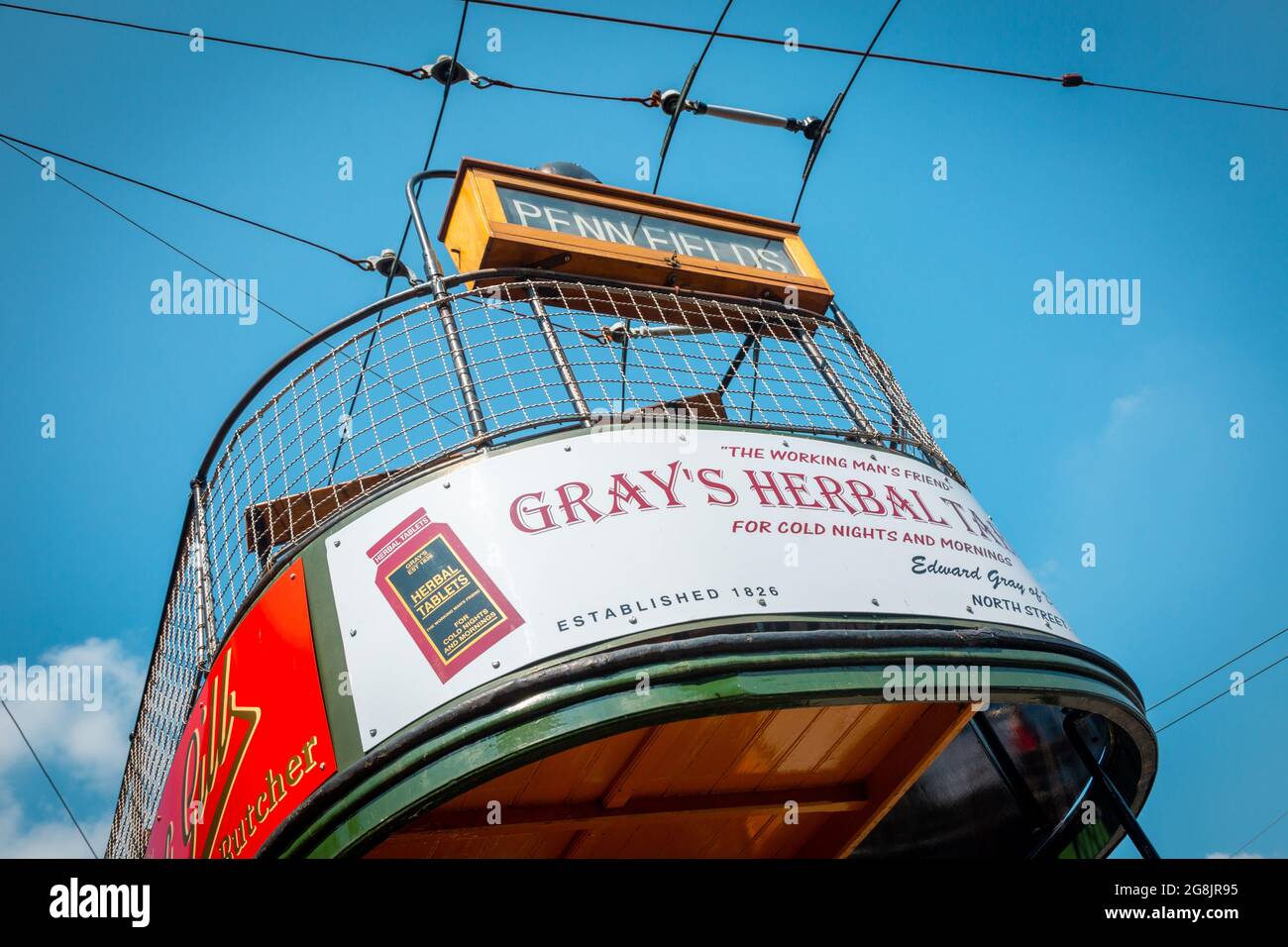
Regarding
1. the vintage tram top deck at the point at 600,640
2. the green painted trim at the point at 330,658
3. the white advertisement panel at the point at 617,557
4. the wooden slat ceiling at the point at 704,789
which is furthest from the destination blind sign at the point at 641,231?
the wooden slat ceiling at the point at 704,789

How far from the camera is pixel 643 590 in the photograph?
16.1ft

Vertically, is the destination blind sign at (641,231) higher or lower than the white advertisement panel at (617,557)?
higher

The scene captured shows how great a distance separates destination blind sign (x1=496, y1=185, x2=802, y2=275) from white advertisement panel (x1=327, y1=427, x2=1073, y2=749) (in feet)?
7.39

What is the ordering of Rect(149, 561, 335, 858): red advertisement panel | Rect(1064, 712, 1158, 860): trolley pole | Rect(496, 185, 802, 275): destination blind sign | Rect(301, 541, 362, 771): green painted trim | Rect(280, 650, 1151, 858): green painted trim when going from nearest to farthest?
Rect(280, 650, 1151, 858): green painted trim, Rect(301, 541, 362, 771): green painted trim, Rect(149, 561, 335, 858): red advertisement panel, Rect(1064, 712, 1158, 860): trolley pole, Rect(496, 185, 802, 275): destination blind sign

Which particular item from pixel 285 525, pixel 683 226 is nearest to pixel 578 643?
pixel 285 525

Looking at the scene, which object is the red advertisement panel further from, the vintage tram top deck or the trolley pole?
the trolley pole

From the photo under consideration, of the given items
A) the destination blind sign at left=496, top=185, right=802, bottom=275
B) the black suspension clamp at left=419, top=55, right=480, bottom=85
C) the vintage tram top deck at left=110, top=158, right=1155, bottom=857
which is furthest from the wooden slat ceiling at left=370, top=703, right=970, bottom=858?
the black suspension clamp at left=419, top=55, right=480, bottom=85

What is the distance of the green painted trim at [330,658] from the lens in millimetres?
4727

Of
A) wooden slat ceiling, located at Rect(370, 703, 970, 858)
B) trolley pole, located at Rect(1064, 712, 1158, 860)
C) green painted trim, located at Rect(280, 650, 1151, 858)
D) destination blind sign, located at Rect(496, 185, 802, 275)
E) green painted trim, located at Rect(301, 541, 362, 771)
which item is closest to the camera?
green painted trim, located at Rect(280, 650, 1151, 858)

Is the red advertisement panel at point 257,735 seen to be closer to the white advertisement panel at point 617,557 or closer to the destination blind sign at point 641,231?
the white advertisement panel at point 617,557

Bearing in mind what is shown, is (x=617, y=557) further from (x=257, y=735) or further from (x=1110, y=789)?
(x=1110, y=789)

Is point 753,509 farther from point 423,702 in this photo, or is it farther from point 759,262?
point 759,262

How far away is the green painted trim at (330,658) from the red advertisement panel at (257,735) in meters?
0.05

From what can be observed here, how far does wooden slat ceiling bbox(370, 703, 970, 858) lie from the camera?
16.6ft
